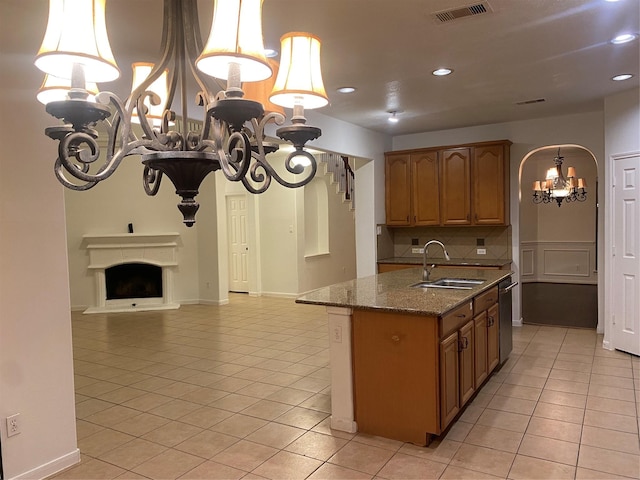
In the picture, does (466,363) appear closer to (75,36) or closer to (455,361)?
(455,361)

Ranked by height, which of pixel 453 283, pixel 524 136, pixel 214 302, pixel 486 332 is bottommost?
pixel 214 302

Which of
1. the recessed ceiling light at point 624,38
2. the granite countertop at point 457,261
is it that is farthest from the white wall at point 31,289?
the granite countertop at point 457,261

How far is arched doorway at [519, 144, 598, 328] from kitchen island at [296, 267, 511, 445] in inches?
273

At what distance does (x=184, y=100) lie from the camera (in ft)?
6.08

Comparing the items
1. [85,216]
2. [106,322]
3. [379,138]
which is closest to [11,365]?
[106,322]

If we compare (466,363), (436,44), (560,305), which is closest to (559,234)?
(560,305)

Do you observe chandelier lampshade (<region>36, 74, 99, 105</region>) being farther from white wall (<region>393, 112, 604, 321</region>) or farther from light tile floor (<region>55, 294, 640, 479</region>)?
white wall (<region>393, 112, 604, 321</region>)

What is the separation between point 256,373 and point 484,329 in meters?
2.16

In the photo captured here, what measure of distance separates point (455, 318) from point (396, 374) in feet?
1.85

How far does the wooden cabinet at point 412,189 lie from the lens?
21.7 feet

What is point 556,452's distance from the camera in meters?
2.92

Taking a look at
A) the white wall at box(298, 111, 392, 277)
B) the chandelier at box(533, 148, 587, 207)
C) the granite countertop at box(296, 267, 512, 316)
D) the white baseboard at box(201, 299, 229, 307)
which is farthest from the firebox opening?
the chandelier at box(533, 148, 587, 207)

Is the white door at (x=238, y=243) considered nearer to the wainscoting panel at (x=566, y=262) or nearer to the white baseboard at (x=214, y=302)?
the white baseboard at (x=214, y=302)

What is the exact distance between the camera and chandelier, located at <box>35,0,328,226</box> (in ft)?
4.64
